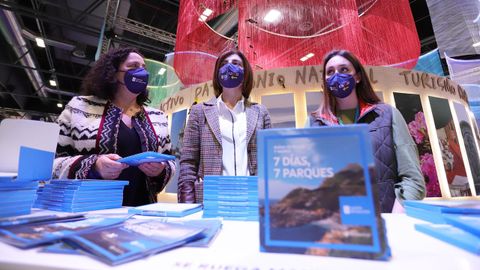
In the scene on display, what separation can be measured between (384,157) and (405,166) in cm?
11

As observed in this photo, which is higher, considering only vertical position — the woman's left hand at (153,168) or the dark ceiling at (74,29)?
the dark ceiling at (74,29)

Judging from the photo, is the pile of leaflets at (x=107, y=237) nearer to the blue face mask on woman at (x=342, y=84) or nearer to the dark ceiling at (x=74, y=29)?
the blue face mask on woman at (x=342, y=84)

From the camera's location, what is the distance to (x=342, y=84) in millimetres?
1615

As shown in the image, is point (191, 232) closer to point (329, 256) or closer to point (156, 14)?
point (329, 256)

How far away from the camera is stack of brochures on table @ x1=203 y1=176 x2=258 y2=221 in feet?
2.93

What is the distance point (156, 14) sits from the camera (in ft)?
27.0

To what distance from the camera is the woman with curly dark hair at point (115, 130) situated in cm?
138

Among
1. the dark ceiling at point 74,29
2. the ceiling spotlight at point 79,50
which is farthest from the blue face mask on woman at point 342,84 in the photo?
the ceiling spotlight at point 79,50

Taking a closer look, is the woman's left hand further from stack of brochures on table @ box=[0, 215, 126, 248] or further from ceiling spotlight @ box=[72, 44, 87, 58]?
ceiling spotlight @ box=[72, 44, 87, 58]

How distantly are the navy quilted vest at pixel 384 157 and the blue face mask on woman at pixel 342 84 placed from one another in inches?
9.4

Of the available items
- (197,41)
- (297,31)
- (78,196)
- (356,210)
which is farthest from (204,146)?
(297,31)

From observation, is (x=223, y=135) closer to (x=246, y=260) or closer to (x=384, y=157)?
(x=384, y=157)

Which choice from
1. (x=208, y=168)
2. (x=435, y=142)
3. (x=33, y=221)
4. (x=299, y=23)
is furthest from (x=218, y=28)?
(x=33, y=221)

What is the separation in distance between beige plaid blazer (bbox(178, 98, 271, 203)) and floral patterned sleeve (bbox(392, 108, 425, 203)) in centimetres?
79
